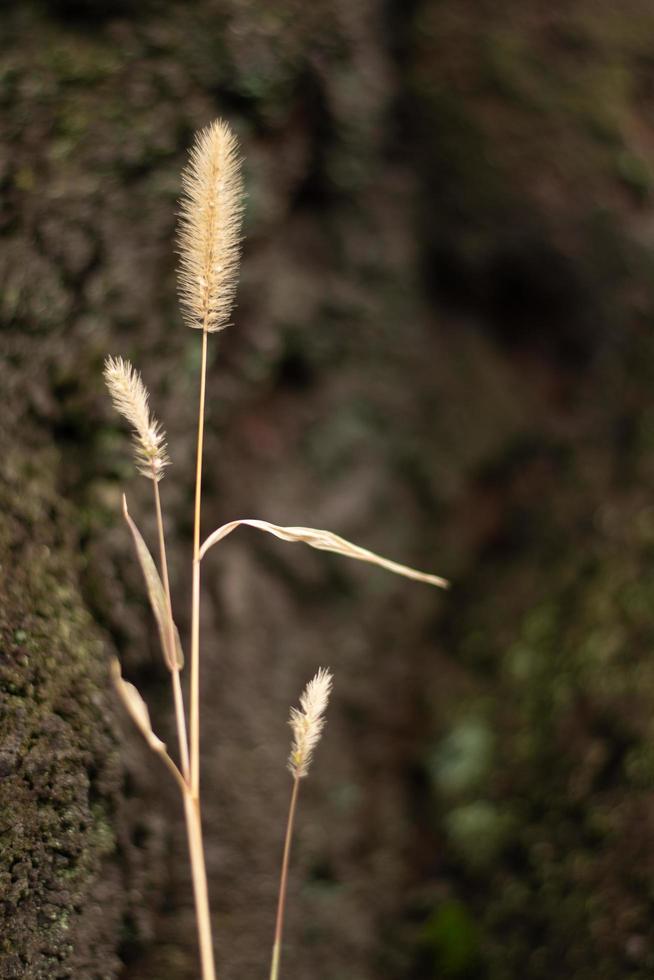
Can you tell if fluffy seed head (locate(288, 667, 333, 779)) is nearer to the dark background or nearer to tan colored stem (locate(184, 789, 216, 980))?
tan colored stem (locate(184, 789, 216, 980))

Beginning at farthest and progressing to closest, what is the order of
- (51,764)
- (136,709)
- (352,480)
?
(352,480) < (51,764) < (136,709)

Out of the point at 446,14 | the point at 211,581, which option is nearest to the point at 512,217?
the point at 446,14

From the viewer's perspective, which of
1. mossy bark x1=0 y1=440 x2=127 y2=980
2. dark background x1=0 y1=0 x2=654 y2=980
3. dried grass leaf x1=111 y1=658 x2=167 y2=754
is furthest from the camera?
dark background x1=0 y1=0 x2=654 y2=980

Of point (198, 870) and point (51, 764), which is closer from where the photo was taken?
point (198, 870)

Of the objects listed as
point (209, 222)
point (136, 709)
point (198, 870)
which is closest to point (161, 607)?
point (136, 709)

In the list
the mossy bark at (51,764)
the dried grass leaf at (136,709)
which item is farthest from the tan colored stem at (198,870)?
the mossy bark at (51,764)

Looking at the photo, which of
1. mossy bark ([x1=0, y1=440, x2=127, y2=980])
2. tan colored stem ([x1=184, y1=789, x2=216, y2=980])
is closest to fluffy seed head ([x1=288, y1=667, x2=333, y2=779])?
tan colored stem ([x1=184, y1=789, x2=216, y2=980])

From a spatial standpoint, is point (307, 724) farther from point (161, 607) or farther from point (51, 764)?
point (51, 764)

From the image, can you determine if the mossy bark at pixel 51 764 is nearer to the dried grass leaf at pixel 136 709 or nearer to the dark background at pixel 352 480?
the dark background at pixel 352 480
